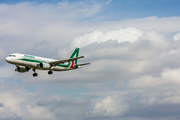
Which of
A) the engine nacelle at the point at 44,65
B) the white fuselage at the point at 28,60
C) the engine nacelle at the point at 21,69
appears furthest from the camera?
the engine nacelle at the point at 21,69

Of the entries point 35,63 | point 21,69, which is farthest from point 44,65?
point 21,69

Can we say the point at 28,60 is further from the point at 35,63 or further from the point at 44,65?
the point at 44,65

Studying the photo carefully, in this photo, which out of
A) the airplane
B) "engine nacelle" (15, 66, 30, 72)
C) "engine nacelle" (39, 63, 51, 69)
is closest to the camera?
the airplane

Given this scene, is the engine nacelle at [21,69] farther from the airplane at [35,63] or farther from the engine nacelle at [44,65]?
the engine nacelle at [44,65]

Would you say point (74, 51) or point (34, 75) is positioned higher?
point (74, 51)

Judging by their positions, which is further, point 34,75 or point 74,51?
point 74,51

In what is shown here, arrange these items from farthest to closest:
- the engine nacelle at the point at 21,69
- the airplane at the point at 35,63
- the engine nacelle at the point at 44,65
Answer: the engine nacelle at the point at 21,69, the engine nacelle at the point at 44,65, the airplane at the point at 35,63

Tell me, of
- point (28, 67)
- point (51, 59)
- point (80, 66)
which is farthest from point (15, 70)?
point (80, 66)

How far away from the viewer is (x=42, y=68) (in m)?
122

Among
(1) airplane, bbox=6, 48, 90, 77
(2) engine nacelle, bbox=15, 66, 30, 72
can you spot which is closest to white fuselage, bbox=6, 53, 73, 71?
(1) airplane, bbox=6, 48, 90, 77

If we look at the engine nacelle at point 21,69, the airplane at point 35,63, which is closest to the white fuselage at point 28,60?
the airplane at point 35,63

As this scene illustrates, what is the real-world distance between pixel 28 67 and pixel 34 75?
16.9 feet

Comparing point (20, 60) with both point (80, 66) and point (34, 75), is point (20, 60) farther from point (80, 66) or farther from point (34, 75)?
point (80, 66)

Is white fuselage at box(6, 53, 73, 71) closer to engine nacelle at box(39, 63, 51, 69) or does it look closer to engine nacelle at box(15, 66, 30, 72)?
engine nacelle at box(39, 63, 51, 69)
